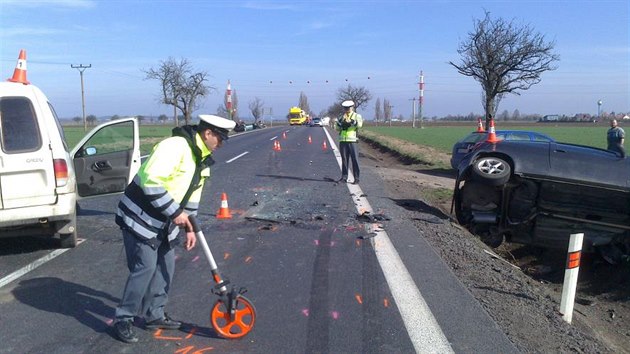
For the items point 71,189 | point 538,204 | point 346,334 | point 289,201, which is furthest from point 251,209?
point 346,334

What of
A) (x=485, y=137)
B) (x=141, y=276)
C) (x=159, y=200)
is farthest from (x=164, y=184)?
(x=485, y=137)

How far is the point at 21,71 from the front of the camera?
6.24 meters

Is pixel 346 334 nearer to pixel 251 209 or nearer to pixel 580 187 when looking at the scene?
pixel 580 187

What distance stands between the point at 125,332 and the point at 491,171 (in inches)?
199

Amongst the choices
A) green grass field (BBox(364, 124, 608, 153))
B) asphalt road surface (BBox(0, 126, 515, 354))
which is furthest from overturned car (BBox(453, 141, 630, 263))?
green grass field (BBox(364, 124, 608, 153))

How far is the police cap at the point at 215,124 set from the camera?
3.82 m

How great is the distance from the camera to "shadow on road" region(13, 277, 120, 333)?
4336 mm

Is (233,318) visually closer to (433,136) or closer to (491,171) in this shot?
(491,171)

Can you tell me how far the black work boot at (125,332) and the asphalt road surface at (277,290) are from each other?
0.05 meters

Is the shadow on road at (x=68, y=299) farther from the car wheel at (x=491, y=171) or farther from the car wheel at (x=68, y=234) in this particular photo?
the car wheel at (x=491, y=171)

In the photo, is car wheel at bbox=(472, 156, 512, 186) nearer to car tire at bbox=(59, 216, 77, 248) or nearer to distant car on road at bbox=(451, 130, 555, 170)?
car tire at bbox=(59, 216, 77, 248)

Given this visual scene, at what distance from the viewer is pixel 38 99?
5977 mm

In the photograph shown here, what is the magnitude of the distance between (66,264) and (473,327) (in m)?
4.22

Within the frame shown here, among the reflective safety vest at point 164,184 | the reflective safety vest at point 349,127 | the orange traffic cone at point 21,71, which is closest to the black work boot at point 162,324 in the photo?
the reflective safety vest at point 164,184
